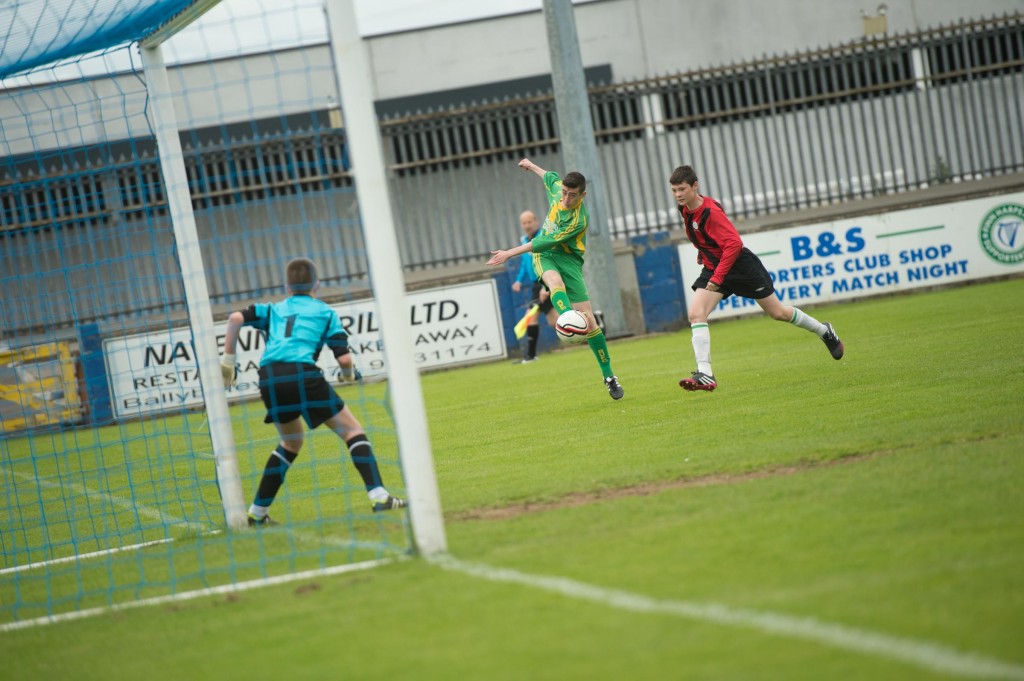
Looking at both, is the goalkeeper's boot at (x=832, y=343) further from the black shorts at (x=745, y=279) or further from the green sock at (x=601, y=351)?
the green sock at (x=601, y=351)

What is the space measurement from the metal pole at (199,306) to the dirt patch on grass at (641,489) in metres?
1.57

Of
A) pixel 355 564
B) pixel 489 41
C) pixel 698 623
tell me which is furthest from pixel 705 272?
pixel 489 41

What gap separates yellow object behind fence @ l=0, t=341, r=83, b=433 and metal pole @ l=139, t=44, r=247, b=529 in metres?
10.9

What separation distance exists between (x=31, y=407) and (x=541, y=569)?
13.2 meters

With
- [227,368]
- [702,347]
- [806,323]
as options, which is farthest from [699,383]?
[227,368]

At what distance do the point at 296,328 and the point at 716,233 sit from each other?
463 cm

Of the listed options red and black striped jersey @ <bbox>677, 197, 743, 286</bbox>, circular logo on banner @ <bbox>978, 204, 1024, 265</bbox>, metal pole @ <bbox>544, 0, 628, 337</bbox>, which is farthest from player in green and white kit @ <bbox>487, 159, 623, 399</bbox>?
circular logo on banner @ <bbox>978, 204, 1024, 265</bbox>

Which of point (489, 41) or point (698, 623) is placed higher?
point (489, 41)

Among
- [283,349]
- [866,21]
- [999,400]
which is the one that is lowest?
[999,400]

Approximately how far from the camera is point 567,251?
1145cm

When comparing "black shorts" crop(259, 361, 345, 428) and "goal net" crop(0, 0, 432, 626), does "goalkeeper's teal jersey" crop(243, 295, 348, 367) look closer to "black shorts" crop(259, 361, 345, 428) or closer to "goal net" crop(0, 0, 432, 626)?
"black shorts" crop(259, 361, 345, 428)

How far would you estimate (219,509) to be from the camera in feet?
27.8

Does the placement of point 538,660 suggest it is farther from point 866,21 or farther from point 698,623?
point 866,21

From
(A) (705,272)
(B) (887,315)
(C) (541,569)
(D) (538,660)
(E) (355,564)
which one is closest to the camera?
(D) (538,660)
